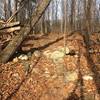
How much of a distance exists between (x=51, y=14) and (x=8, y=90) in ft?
101

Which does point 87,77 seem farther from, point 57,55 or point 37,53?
point 37,53

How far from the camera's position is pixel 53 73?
11.0 metres

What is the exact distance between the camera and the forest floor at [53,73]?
31.6 ft

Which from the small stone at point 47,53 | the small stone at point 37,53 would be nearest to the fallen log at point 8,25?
the small stone at point 37,53

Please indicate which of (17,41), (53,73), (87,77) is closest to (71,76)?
(87,77)

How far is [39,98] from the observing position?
9.38m

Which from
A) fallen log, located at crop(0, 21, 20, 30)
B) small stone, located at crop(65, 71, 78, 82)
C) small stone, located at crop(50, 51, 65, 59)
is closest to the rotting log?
fallen log, located at crop(0, 21, 20, 30)

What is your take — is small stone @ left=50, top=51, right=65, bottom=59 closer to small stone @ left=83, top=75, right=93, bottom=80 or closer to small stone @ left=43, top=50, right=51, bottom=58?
small stone @ left=43, top=50, right=51, bottom=58

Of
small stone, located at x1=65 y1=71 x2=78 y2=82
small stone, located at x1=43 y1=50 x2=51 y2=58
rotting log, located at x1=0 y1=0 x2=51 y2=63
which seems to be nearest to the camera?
small stone, located at x1=65 y1=71 x2=78 y2=82

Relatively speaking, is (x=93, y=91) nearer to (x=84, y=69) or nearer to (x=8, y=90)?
(x=84, y=69)

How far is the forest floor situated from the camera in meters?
9.62

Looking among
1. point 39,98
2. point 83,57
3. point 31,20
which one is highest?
point 31,20

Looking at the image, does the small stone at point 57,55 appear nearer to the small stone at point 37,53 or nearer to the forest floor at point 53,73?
the forest floor at point 53,73

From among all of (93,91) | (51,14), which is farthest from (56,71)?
(51,14)
